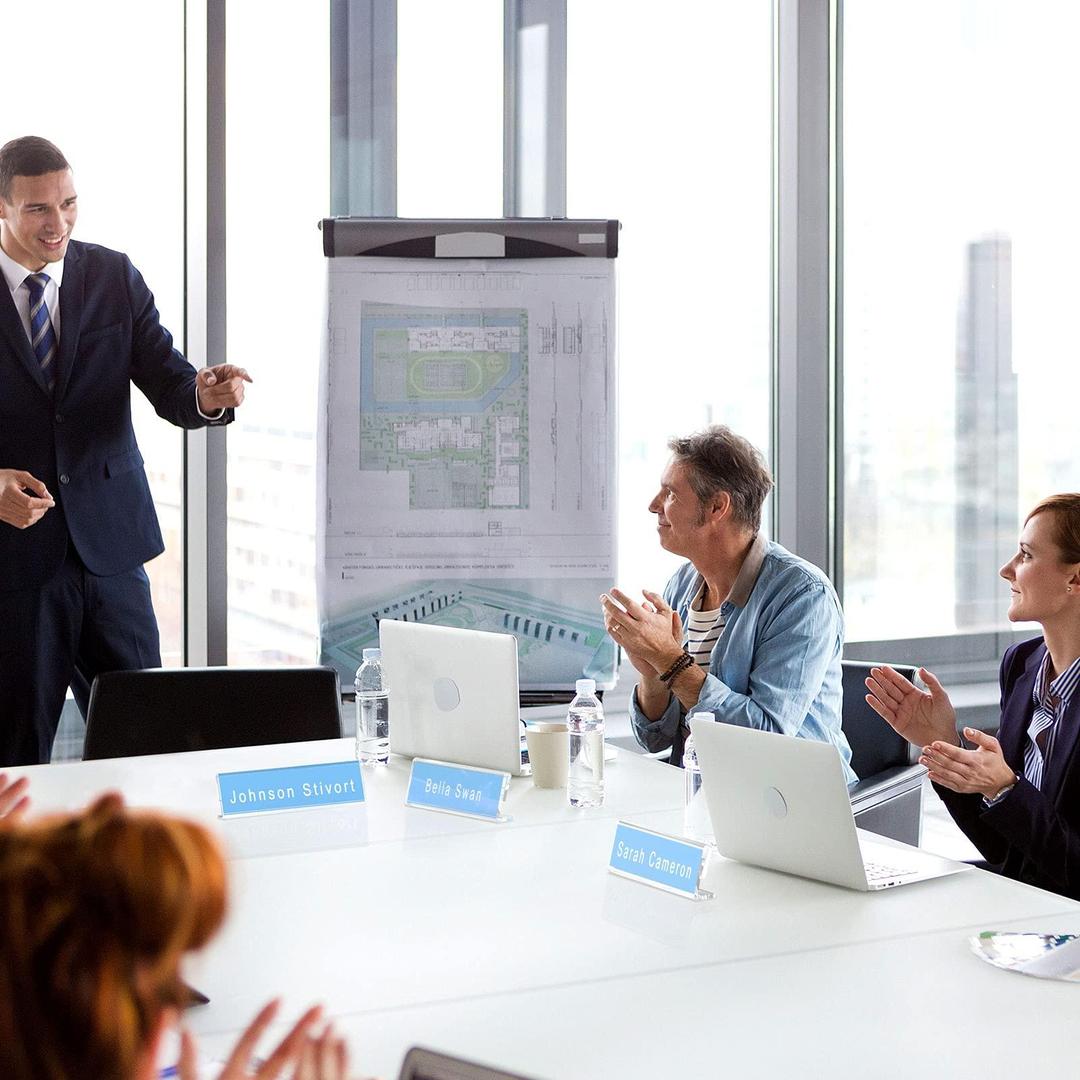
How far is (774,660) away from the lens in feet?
8.68

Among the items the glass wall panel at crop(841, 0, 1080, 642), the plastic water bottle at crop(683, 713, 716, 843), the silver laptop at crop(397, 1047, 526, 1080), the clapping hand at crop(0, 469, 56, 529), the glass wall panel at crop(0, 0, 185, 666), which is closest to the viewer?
the silver laptop at crop(397, 1047, 526, 1080)

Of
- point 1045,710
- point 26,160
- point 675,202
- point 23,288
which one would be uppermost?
point 675,202

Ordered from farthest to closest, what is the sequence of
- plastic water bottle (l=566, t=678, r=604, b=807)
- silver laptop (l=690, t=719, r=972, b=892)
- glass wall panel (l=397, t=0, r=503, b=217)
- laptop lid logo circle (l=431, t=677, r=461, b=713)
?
1. glass wall panel (l=397, t=0, r=503, b=217)
2. laptop lid logo circle (l=431, t=677, r=461, b=713)
3. plastic water bottle (l=566, t=678, r=604, b=807)
4. silver laptop (l=690, t=719, r=972, b=892)

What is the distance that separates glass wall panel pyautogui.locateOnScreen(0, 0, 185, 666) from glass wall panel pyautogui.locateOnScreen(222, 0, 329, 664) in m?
0.17

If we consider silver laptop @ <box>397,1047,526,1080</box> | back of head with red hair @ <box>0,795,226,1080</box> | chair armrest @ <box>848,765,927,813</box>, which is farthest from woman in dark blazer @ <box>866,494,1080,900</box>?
back of head with red hair @ <box>0,795,226,1080</box>

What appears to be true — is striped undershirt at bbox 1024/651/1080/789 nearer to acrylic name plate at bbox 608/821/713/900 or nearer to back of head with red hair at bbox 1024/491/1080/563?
back of head with red hair at bbox 1024/491/1080/563

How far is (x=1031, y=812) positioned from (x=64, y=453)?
241cm

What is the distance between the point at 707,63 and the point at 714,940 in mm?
3715

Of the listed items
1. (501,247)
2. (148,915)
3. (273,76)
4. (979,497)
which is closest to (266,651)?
(501,247)

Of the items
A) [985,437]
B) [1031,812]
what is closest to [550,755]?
[1031,812]

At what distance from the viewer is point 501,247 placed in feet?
12.0

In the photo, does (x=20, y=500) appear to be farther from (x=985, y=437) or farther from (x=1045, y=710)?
(x=985, y=437)

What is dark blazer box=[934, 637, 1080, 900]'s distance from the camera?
2072mm

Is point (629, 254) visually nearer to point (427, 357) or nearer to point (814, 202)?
point (814, 202)
